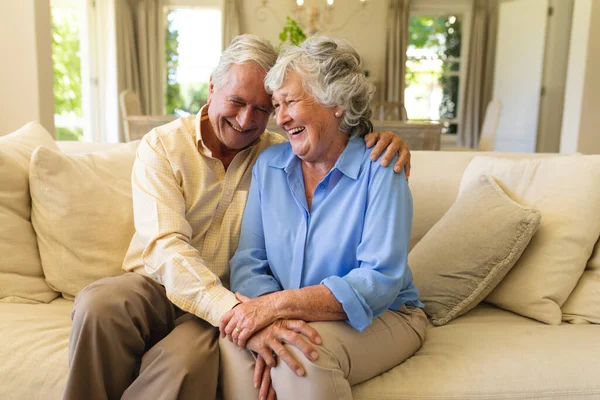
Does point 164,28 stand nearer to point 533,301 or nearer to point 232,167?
point 232,167

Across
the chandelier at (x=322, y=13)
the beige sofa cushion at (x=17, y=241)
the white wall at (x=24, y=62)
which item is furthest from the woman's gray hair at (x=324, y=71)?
the chandelier at (x=322, y=13)

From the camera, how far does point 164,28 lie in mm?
6891

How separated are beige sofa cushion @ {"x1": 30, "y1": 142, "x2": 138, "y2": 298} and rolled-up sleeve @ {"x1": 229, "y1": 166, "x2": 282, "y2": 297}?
1.43 feet

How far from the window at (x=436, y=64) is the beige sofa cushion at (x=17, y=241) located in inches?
244

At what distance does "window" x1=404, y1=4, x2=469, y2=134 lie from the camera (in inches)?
283

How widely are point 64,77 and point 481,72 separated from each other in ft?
16.9

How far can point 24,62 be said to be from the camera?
3.25 meters

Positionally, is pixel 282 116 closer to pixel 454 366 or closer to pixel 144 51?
→ pixel 454 366

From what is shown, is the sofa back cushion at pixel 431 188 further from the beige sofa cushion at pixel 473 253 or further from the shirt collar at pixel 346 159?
the shirt collar at pixel 346 159

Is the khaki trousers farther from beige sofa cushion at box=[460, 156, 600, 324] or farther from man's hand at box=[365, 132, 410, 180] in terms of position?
beige sofa cushion at box=[460, 156, 600, 324]

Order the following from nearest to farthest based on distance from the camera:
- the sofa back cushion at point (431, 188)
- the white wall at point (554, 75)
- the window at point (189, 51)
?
the sofa back cushion at point (431, 188) → the white wall at point (554, 75) → the window at point (189, 51)

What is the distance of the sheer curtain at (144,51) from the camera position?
6.35m

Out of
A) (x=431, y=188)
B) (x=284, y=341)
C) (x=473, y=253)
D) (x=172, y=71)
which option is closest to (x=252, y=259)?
(x=284, y=341)

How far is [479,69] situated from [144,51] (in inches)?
170
